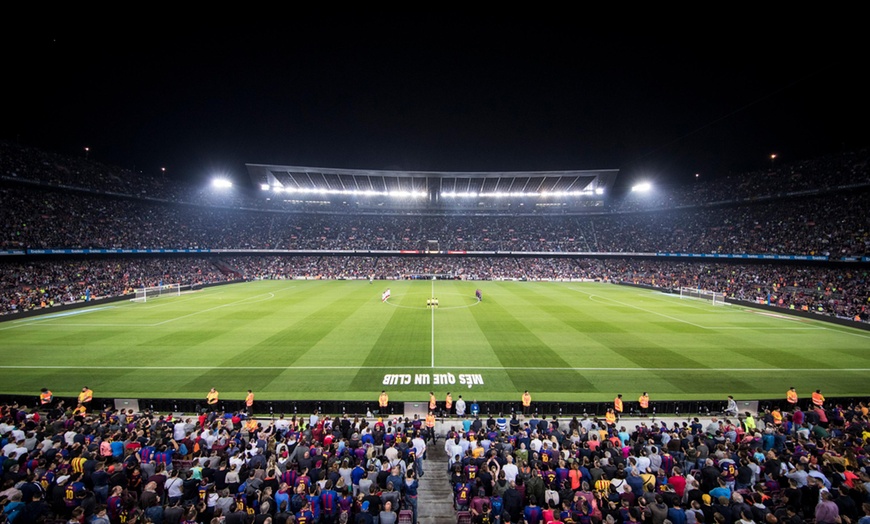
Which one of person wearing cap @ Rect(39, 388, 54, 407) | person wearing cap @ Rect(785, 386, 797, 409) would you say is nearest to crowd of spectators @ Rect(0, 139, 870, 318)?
person wearing cap @ Rect(39, 388, 54, 407)

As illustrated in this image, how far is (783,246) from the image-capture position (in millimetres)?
43125

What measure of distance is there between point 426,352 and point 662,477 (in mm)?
14051

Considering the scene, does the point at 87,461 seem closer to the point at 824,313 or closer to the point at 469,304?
the point at 469,304

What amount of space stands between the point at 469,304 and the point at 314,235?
46071mm

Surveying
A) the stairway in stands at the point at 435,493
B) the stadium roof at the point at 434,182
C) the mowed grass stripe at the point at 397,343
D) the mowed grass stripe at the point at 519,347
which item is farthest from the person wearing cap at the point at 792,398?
the stadium roof at the point at 434,182

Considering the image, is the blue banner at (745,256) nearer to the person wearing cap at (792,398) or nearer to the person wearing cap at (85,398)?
the person wearing cap at (792,398)

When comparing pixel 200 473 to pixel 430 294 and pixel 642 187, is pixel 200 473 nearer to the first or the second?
pixel 430 294

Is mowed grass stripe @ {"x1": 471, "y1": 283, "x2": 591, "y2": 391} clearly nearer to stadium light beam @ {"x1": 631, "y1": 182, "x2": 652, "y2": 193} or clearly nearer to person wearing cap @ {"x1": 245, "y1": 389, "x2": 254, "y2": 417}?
person wearing cap @ {"x1": 245, "y1": 389, "x2": 254, "y2": 417}

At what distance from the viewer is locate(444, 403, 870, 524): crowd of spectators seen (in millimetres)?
6367

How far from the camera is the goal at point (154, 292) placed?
37875 mm

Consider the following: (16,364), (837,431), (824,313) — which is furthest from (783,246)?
(16,364)

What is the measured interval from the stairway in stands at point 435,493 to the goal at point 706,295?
1619 inches

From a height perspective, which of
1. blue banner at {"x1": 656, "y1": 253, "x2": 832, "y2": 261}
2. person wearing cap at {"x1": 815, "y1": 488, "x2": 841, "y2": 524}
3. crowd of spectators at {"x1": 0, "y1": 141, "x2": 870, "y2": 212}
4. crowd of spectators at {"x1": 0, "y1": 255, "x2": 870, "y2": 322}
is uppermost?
crowd of spectators at {"x1": 0, "y1": 141, "x2": 870, "y2": 212}

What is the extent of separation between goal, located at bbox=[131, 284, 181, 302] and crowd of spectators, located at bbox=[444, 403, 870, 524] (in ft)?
139
